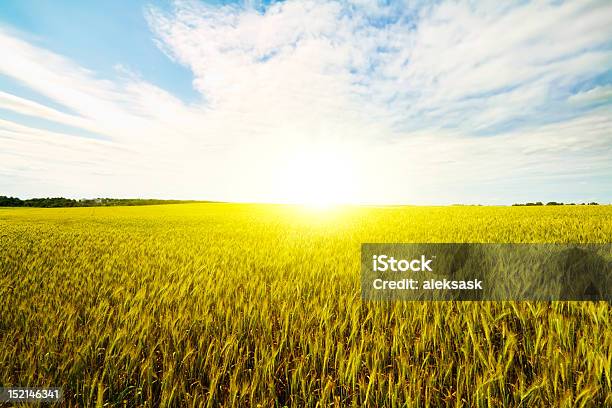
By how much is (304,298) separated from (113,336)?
1.70 metres

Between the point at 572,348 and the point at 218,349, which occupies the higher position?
the point at 572,348

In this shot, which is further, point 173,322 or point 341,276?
point 341,276

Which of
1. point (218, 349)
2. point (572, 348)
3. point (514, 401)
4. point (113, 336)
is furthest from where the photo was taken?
point (113, 336)

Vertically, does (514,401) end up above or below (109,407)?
above

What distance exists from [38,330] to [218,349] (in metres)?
1.68

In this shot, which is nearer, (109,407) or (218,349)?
(109,407)

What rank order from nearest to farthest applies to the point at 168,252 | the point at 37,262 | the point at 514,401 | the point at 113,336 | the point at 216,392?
the point at 514,401
the point at 216,392
the point at 113,336
the point at 37,262
the point at 168,252

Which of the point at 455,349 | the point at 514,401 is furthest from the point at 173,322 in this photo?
the point at 514,401

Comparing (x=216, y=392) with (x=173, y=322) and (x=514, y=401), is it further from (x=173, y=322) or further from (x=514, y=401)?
(x=514, y=401)

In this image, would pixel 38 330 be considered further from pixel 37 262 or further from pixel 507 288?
pixel 507 288

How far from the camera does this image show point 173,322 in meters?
2.43

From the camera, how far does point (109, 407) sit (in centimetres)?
172

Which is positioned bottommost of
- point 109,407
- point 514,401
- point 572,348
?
point 109,407

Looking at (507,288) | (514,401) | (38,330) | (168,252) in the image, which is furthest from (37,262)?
(507,288)
